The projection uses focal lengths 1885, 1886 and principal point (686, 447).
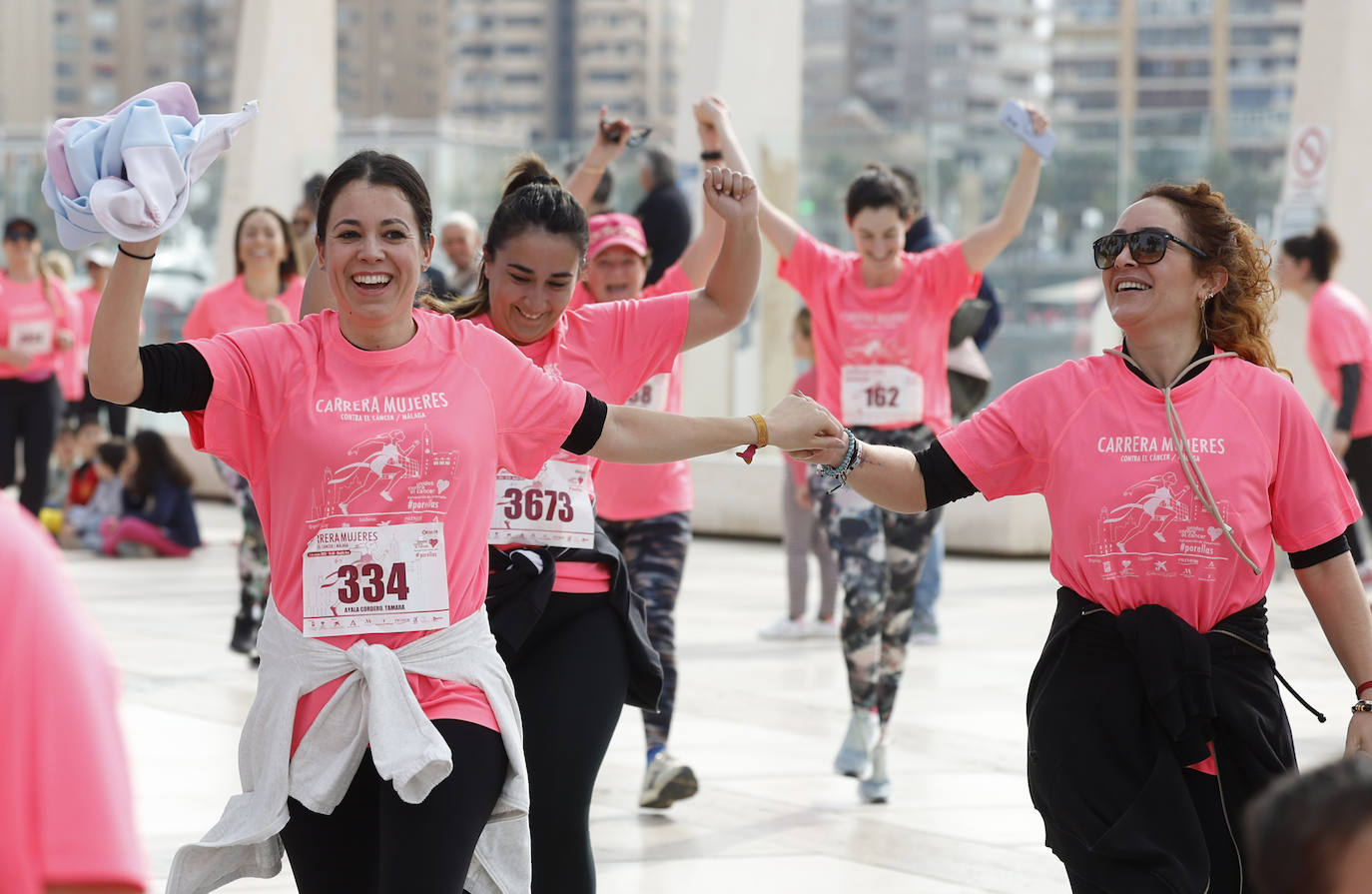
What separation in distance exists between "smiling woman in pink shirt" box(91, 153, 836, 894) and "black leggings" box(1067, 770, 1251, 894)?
1.17m

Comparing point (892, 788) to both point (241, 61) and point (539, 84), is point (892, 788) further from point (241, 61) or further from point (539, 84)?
point (539, 84)

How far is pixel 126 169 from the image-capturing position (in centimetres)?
286

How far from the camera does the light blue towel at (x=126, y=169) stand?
282cm

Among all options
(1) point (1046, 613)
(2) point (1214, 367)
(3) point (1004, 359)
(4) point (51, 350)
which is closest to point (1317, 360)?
(1) point (1046, 613)

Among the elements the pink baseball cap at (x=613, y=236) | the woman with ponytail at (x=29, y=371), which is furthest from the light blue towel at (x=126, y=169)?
the woman with ponytail at (x=29, y=371)

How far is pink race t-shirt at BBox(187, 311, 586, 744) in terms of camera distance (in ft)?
10.2

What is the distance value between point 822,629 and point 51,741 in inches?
326

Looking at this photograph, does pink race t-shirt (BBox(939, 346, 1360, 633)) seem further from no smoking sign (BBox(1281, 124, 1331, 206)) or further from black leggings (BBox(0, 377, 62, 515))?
black leggings (BBox(0, 377, 62, 515))

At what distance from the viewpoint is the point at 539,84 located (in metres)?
167

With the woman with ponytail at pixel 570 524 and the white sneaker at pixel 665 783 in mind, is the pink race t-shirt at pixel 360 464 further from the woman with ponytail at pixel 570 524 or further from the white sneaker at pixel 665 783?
the white sneaker at pixel 665 783

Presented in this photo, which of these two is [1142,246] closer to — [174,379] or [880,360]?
[174,379]

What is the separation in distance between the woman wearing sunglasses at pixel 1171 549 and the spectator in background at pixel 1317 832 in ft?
5.32

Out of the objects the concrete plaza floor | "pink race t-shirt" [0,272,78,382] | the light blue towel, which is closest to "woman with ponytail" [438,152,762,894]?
the light blue towel

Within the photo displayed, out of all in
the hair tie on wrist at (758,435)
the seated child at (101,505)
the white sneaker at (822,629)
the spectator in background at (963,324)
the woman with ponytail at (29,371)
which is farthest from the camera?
the seated child at (101,505)
